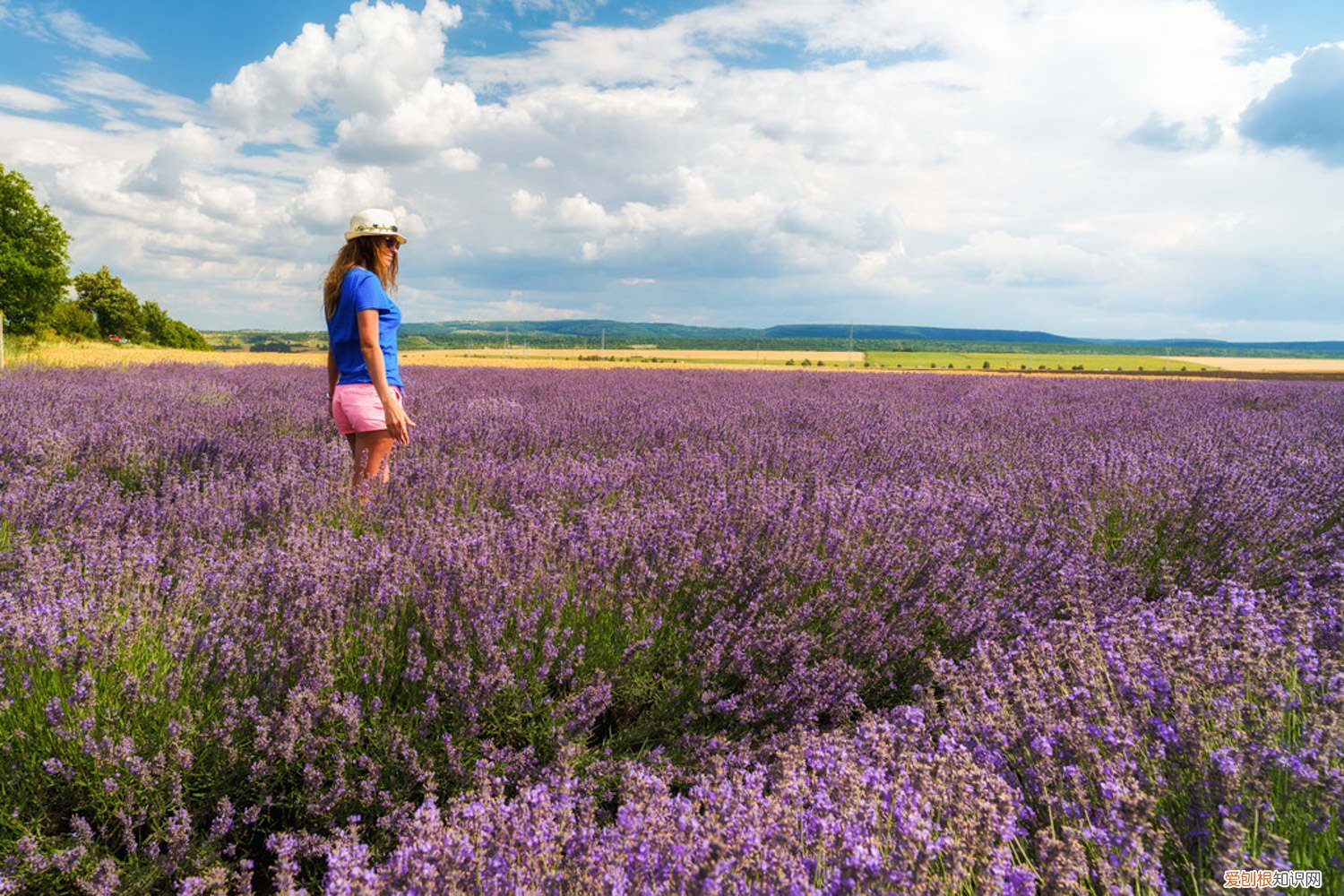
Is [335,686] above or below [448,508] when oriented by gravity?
below

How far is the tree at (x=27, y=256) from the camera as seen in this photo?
23.7 m

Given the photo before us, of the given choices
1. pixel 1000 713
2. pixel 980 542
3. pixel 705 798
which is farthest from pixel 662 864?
pixel 980 542

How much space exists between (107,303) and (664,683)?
6233cm

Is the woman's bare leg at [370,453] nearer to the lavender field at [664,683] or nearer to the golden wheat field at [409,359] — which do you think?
the lavender field at [664,683]

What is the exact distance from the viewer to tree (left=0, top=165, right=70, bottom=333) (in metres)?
23.7

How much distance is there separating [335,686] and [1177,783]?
1.90 m

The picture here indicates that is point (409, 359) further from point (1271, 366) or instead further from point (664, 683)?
point (1271, 366)

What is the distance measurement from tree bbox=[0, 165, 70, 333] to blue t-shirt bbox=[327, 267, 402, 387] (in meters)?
27.9

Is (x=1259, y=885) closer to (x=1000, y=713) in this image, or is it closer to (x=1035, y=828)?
(x=1035, y=828)

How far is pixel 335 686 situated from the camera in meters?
1.93

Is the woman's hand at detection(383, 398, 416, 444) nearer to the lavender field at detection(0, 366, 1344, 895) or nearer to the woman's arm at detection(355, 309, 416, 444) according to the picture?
the woman's arm at detection(355, 309, 416, 444)

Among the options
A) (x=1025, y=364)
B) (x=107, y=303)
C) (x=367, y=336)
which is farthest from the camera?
(x=107, y=303)

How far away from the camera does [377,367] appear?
2.97 metres

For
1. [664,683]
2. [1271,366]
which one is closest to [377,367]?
[664,683]
